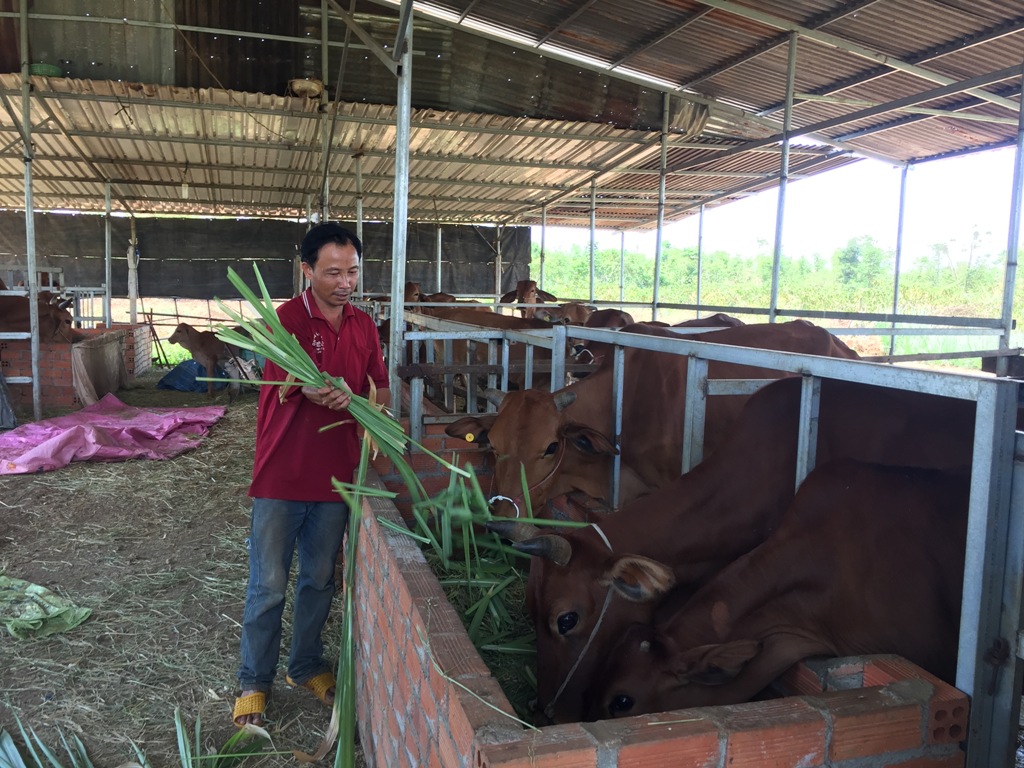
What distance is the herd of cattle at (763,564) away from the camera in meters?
1.91

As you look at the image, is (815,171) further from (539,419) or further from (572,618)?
(572,618)

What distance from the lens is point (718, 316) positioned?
7.01m

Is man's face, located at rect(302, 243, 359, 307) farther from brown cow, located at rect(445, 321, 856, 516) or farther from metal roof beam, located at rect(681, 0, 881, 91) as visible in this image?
metal roof beam, located at rect(681, 0, 881, 91)

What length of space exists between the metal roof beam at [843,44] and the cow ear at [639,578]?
5.72 meters

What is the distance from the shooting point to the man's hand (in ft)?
8.35

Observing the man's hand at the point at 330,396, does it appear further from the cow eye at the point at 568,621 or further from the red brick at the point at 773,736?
the red brick at the point at 773,736

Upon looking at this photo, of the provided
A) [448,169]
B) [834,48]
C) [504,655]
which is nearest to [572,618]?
[504,655]

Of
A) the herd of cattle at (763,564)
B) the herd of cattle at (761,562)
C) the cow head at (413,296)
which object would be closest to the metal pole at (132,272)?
the cow head at (413,296)

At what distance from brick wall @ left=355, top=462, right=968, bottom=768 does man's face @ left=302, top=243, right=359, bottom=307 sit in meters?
1.43

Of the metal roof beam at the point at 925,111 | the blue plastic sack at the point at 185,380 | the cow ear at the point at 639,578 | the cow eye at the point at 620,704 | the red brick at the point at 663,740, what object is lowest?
the blue plastic sack at the point at 185,380

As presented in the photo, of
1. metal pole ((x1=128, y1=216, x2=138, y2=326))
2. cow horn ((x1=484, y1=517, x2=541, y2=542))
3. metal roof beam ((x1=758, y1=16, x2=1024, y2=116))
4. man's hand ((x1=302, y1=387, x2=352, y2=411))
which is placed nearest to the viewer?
cow horn ((x1=484, y1=517, x2=541, y2=542))

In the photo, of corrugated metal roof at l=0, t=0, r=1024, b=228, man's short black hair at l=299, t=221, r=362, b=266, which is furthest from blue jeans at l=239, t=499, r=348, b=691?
corrugated metal roof at l=0, t=0, r=1024, b=228

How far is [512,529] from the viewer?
240 centimetres

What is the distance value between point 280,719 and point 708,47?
23.5ft
